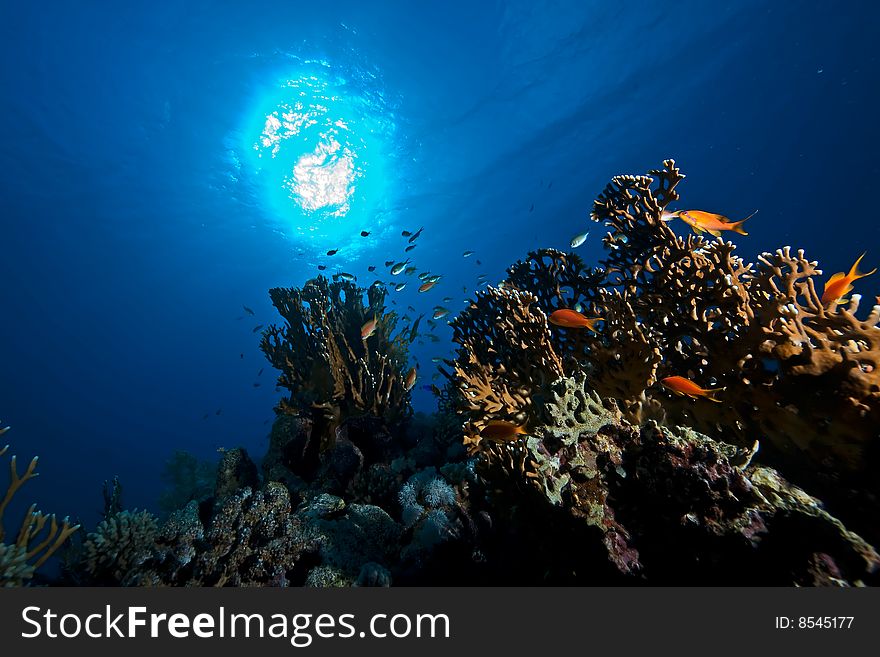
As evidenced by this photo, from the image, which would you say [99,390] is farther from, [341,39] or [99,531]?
[99,531]

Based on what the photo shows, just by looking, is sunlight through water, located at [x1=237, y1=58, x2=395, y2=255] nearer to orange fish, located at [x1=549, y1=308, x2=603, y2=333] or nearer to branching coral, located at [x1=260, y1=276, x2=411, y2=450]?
branching coral, located at [x1=260, y1=276, x2=411, y2=450]

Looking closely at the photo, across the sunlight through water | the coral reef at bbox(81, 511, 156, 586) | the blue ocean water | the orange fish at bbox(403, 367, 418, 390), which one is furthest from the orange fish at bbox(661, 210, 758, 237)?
the sunlight through water

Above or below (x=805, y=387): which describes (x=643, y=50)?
above

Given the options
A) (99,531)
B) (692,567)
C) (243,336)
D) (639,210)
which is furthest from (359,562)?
(243,336)

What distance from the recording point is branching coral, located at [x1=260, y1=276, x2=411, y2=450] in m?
6.29

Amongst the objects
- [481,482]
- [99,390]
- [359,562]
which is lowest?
[359,562]

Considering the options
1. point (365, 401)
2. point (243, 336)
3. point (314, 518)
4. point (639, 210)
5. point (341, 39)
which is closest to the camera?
point (314, 518)

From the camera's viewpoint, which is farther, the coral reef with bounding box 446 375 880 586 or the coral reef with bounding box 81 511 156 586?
the coral reef with bounding box 81 511 156 586

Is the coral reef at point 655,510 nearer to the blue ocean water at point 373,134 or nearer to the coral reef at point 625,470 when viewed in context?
the coral reef at point 625,470

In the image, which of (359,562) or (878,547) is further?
(359,562)

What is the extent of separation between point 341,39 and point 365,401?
2173 centimetres

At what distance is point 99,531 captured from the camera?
376 centimetres

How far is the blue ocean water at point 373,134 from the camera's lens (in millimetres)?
19531

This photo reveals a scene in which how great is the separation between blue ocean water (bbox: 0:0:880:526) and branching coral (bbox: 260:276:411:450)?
60.6 ft
